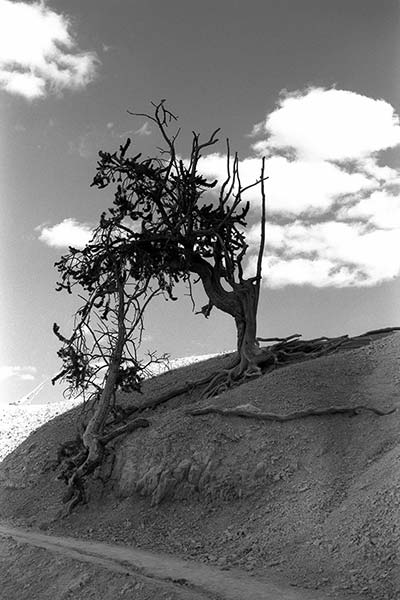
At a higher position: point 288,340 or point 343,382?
point 288,340

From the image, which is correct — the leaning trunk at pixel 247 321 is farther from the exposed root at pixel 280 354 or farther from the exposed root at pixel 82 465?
the exposed root at pixel 82 465

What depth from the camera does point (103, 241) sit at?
15.1 m

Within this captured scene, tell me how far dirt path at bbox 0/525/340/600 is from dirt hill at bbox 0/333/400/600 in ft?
1.02

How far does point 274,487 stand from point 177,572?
2.30m

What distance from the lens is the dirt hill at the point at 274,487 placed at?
338 inches

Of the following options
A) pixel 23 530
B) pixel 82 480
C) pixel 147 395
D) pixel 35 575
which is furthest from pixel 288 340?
pixel 35 575

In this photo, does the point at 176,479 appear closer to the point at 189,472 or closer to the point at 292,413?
the point at 189,472

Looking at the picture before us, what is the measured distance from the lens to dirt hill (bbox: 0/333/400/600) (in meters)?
8.58

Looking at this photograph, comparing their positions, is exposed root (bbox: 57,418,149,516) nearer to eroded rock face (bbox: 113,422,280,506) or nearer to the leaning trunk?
eroded rock face (bbox: 113,422,280,506)

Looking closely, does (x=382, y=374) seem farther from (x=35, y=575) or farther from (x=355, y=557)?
(x=35, y=575)

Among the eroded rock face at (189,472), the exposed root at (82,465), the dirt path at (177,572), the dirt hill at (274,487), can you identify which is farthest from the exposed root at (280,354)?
the dirt path at (177,572)

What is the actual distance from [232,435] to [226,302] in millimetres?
4880

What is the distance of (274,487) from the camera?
10.3 m

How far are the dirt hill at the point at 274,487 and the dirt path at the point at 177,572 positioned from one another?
311mm
